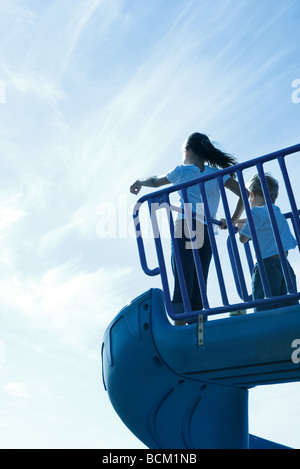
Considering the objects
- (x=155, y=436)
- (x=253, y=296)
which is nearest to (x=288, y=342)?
(x=253, y=296)

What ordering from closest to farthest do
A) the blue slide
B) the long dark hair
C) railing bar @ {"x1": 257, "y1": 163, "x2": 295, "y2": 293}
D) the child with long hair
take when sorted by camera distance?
railing bar @ {"x1": 257, "y1": 163, "x2": 295, "y2": 293}
the blue slide
the child with long hair
the long dark hair

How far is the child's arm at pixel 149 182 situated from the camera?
4898 millimetres

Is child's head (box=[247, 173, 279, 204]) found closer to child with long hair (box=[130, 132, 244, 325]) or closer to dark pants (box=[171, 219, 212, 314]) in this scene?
child with long hair (box=[130, 132, 244, 325])

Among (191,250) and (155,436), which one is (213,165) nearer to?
(191,250)

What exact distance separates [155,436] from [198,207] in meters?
1.86

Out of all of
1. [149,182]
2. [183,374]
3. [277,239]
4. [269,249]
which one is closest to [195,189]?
→ [149,182]

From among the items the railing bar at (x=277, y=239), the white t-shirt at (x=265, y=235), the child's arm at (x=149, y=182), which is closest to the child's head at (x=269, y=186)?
the white t-shirt at (x=265, y=235)

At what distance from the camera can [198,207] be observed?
459cm

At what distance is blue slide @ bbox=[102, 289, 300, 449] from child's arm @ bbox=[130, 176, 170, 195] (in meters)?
1.02

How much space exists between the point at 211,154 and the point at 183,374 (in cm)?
207

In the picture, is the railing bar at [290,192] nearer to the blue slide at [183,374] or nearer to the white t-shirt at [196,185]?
the blue slide at [183,374]

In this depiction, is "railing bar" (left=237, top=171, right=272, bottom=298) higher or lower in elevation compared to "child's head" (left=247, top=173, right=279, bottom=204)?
lower

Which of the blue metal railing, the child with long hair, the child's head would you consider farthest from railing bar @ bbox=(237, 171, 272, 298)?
the child's head

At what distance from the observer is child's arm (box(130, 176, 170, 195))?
490cm
